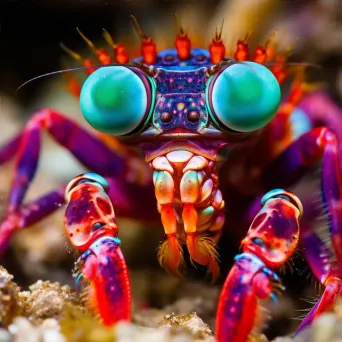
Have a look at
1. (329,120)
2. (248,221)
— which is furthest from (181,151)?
(329,120)

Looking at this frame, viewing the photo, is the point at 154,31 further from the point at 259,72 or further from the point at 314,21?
the point at 259,72

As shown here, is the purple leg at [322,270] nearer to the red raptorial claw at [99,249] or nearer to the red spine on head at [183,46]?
the red raptorial claw at [99,249]

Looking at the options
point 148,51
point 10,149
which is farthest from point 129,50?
point 10,149

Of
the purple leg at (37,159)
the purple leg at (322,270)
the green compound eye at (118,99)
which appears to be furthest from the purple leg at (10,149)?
the purple leg at (322,270)

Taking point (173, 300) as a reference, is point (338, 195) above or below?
above

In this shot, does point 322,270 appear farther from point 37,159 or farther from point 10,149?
point 10,149

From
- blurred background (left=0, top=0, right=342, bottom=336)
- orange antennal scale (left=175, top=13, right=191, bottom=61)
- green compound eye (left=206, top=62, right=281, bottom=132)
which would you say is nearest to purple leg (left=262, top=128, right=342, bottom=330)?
blurred background (left=0, top=0, right=342, bottom=336)

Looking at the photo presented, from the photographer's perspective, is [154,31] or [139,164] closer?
[139,164]

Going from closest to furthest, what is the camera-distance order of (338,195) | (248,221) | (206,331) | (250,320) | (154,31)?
1. (250,320)
2. (206,331)
3. (338,195)
4. (248,221)
5. (154,31)
